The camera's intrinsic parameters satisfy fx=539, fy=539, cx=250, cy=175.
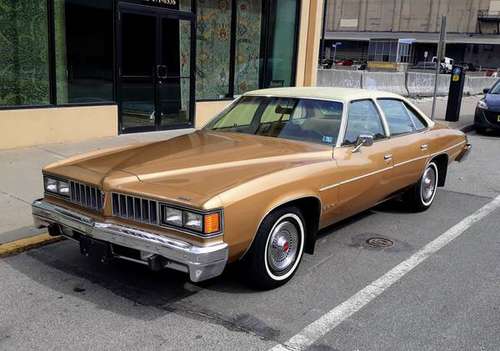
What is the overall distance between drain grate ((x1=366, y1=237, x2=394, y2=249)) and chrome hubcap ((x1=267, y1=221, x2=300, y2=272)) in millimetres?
1297

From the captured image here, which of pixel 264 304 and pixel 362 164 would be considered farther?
→ pixel 362 164

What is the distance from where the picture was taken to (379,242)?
541cm

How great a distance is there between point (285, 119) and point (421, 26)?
81026mm

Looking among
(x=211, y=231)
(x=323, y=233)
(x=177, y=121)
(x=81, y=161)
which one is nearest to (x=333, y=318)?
(x=211, y=231)

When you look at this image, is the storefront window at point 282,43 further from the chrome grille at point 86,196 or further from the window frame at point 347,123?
the chrome grille at point 86,196

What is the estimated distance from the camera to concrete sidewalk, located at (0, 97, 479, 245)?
206 inches

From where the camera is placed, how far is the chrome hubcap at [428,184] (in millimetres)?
6464

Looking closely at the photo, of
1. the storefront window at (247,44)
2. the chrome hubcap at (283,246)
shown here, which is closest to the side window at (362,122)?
the chrome hubcap at (283,246)

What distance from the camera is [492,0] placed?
73688mm

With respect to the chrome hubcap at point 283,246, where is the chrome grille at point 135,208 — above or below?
above

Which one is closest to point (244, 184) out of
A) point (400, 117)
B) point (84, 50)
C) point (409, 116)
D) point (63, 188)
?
point (63, 188)

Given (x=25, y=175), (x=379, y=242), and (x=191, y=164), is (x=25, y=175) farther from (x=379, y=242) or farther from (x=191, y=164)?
(x=379, y=242)

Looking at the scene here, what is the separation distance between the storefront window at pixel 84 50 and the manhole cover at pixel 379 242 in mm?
6074

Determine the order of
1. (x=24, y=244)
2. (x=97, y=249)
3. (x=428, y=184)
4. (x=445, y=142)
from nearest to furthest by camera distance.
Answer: (x=97, y=249), (x=24, y=244), (x=428, y=184), (x=445, y=142)
